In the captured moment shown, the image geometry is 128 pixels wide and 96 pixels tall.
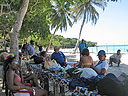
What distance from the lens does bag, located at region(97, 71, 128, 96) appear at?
217cm

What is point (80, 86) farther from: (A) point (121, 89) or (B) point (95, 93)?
(A) point (121, 89)

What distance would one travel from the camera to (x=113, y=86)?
2.22 meters

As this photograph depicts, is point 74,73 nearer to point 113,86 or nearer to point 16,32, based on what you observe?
point 113,86

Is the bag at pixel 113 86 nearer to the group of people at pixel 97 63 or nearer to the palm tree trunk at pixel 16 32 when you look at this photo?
the group of people at pixel 97 63

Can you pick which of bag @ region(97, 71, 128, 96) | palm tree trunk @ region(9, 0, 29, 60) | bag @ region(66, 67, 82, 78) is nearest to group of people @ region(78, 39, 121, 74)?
bag @ region(66, 67, 82, 78)

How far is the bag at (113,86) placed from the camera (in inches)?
85.4

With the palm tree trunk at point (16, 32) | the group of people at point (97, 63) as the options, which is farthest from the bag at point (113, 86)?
the palm tree trunk at point (16, 32)

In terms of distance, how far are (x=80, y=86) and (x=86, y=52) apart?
1725mm

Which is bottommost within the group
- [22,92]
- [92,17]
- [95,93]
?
[22,92]

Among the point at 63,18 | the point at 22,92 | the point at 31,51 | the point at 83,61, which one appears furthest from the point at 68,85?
the point at 63,18

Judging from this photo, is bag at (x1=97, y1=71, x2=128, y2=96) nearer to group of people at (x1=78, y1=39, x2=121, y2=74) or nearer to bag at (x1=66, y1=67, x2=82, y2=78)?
bag at (x1=66, y1=67, x2=82, y2=78)

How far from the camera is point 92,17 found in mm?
26906

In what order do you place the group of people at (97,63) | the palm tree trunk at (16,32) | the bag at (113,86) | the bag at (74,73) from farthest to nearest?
the palm tree trunk at (16,32)
the group of people at (97,63)
the bag at (74,73)
the bag at (113,86)

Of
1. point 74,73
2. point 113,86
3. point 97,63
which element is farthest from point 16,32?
point 113,86
